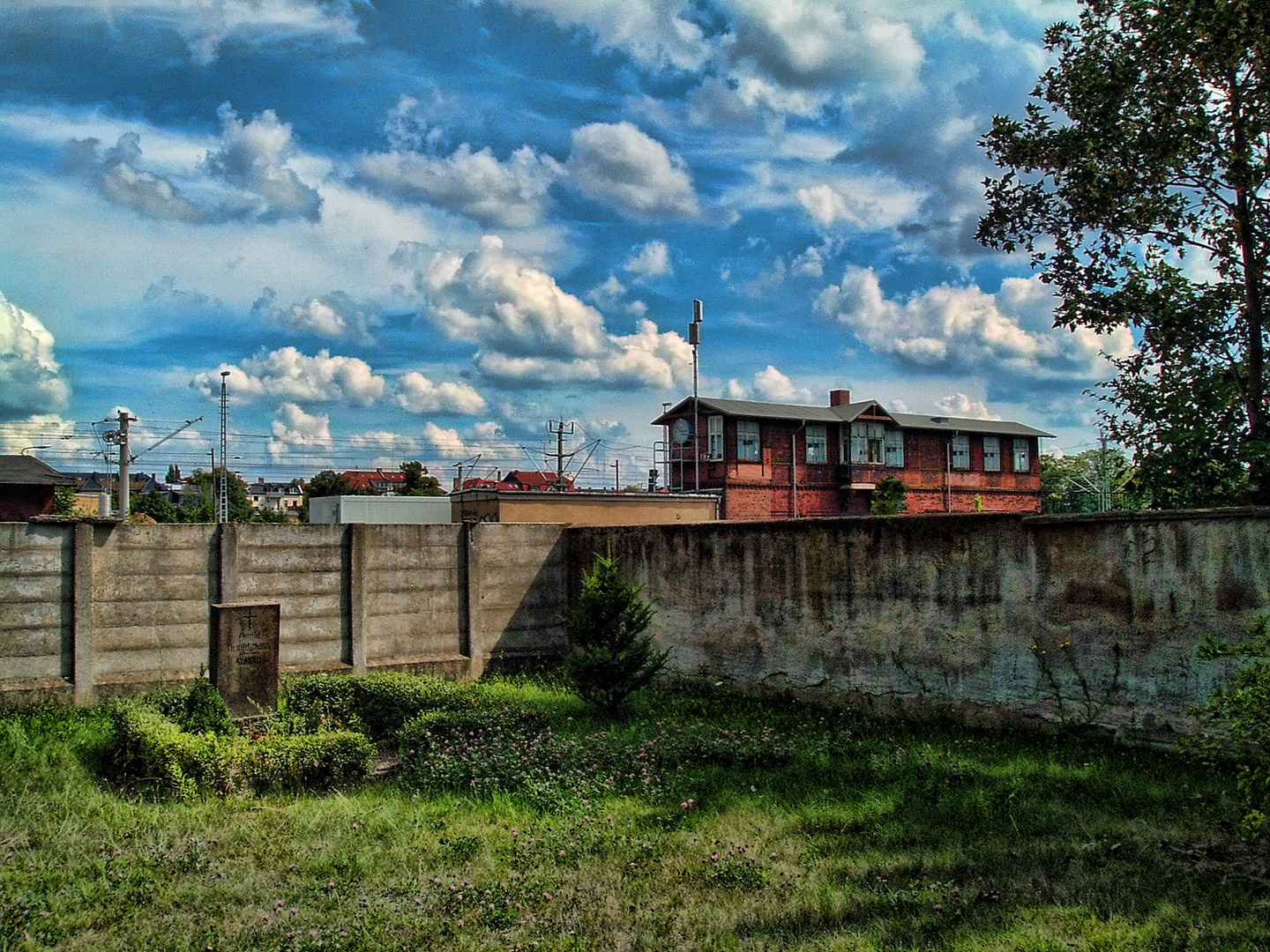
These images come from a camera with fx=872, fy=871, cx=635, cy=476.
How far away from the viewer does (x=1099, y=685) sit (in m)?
8.73

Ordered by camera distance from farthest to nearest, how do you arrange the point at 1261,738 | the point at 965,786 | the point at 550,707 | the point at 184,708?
the point at 550,707 → the point at 184,708 → the point at 965,786 → the point at 1261,738

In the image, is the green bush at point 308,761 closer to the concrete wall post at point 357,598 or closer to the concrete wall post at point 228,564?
the concrete wall post at point 228,564

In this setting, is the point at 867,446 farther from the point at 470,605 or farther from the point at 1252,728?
the point at 1252,728

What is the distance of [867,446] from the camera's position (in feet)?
141

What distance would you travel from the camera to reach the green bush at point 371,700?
36.4ft

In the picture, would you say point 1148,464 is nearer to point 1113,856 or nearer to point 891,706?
point 891,706

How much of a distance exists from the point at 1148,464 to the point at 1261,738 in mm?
6428

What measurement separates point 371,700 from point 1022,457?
4435 centimetres

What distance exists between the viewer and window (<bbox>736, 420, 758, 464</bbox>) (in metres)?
39.5

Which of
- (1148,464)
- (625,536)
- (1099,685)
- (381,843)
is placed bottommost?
(381,843)

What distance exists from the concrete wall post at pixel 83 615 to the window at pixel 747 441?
30.4 m

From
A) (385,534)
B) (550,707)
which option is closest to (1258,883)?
(550,707)

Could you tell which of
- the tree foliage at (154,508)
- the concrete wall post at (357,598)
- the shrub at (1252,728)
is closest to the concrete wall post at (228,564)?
the concrete wall post at (357,598)

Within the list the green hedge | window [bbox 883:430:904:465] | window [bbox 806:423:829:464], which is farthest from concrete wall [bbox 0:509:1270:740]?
window [bbox 883:430:904:465]
